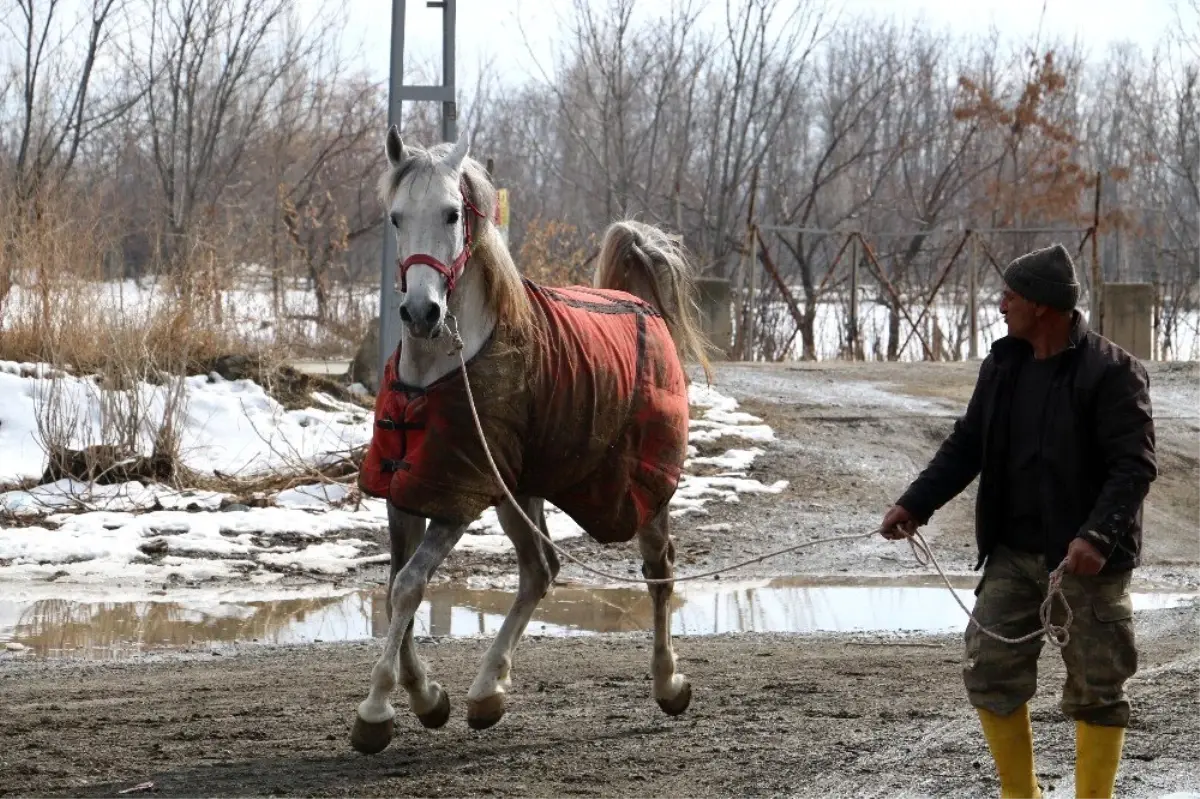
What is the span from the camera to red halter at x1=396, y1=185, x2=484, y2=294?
516 centimetres

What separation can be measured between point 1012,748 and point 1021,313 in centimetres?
122

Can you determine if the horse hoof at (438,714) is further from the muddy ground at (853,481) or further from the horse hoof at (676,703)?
the muddy ground at (853,481)

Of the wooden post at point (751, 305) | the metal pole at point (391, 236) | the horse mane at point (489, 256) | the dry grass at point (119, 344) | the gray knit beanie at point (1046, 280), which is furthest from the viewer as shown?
the wooden post at point (751, 305)

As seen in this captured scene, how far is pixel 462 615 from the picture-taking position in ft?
29.1

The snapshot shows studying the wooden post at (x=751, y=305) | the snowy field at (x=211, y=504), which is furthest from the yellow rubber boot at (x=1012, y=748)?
the wooden post at (x=751, y=305)

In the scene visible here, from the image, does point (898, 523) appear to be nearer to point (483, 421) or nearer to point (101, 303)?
point (483, 421)

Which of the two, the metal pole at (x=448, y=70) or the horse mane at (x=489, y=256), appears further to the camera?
the metal pole at (x=448, y=70)

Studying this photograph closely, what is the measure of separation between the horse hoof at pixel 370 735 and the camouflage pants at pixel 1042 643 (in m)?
1.95

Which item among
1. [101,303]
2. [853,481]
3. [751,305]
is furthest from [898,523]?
[751,305]

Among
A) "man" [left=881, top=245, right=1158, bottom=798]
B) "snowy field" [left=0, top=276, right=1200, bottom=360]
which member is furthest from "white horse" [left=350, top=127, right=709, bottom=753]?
"snowy field" [left=0, top=276, right=1200, bottom=360]

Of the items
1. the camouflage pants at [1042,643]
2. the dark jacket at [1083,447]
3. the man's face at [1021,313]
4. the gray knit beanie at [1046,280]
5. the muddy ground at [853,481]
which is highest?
the gray knit beanie at [1046,280]

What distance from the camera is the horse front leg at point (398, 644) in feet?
17.2

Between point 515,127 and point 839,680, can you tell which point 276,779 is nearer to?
A: point 839,680

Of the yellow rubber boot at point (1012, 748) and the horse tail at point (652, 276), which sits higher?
the horse tail at point (652, 276)
